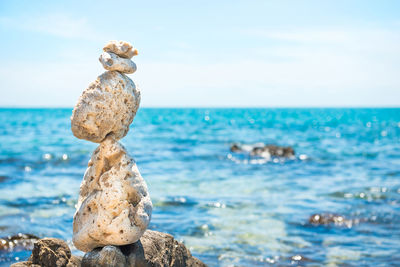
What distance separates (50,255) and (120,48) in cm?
239

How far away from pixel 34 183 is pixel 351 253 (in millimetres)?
12016

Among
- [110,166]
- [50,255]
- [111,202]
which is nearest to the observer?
[111,202]

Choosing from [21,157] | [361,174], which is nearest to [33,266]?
[361,174]

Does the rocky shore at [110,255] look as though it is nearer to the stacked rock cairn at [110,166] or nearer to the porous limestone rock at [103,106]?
the stacked rock cairn at [110,166]

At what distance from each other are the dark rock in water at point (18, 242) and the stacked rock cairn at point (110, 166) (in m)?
4.89

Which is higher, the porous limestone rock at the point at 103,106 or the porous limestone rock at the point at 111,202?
the porous limestone rock at the point at 103,106

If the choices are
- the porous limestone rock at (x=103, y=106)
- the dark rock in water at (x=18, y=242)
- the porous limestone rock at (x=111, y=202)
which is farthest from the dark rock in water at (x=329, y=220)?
the porous limestone rock at (x=103, y=106)

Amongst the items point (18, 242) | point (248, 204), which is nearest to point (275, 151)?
point (248, 204)

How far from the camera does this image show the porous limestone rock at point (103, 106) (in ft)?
15.2

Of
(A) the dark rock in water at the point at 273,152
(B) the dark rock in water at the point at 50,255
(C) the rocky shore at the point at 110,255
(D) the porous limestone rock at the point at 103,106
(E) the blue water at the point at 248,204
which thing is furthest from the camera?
(A) the dark rock in water at the point at 273,152

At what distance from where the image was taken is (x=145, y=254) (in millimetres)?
5090

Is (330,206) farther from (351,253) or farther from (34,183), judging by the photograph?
(34,183)

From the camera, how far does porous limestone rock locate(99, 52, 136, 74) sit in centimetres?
472

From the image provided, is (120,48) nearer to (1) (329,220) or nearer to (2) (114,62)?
(2) (114,62)
